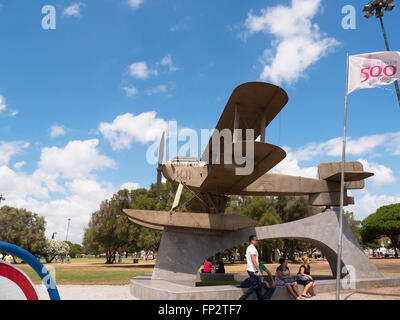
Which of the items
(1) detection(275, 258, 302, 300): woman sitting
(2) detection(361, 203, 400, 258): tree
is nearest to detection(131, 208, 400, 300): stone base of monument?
(1) detection(275, 258, 302, 300): woman sitting

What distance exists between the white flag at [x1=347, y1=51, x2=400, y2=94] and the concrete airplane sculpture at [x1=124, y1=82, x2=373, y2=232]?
244cm

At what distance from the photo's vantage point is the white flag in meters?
9.92

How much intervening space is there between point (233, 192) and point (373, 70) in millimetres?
8361

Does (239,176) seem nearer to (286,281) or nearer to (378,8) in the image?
(286,281)

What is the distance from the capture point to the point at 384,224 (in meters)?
53.4

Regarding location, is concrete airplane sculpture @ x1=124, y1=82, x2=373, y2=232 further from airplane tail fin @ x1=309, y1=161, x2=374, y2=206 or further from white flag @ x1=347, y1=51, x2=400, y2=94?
white flag @ x1=347, y1=51, x2=400, y2=94

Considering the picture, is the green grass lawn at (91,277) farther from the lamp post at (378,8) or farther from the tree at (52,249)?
the tree at (52,249)

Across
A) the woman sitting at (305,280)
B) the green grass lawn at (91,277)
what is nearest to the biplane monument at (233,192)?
the woman sitting at (305,280)

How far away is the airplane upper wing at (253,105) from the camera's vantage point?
392 inches

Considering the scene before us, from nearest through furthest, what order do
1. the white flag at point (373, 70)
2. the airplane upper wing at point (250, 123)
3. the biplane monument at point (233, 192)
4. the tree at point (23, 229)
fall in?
Answer: the airplane upper wing at point (250, 123) < the white flag at point (373, 70) < the biplane monument at point (233, 192) < the tree at point (23, 229)

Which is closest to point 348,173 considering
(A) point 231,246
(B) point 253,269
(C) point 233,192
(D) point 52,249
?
(C) point 233,192

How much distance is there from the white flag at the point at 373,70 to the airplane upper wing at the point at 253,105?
→ 243 cm

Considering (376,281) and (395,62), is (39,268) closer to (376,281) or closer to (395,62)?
(395,62)
